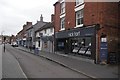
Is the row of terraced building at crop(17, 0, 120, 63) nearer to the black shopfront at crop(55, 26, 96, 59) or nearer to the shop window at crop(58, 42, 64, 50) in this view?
the black shopfront at crop(55, 26, 96, 59)

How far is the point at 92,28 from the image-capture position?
2088cm

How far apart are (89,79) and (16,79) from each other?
13.7ft

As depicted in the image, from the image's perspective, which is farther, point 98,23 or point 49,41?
point 49,41

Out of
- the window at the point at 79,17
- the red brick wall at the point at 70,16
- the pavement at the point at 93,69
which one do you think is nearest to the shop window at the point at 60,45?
the red brick wall at the point at 70,16

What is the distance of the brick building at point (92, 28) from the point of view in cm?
2020

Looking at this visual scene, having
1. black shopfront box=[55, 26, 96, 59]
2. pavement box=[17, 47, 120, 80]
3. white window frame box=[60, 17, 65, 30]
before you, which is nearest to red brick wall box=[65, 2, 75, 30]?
black shopfront box=[55, 26, 96, 59]

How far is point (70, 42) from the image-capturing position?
2669 cm

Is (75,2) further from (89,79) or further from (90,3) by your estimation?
(89,79)

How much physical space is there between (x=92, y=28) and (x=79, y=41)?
3758mm

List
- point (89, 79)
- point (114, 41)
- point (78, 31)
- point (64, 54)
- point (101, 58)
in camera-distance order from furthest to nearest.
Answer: point (64, 54) → point (78, 31) → point (114, 41) → point (101, 58) → point (89, 79)

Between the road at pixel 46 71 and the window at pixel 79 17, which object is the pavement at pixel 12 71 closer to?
the road at pixel 46 71

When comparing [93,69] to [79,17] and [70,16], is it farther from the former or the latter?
[70,16]

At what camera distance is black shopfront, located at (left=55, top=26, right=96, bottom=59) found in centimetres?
2098

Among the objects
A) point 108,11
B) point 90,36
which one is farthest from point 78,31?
point 108,11
